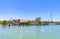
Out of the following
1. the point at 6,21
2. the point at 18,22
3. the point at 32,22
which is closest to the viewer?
the point at 6,21

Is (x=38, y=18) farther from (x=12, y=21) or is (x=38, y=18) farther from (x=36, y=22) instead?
(x=12, y=21)

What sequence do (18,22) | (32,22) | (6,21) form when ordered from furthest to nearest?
(32,22)
(18,22)
(6,21)

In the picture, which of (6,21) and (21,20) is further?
(21,20)

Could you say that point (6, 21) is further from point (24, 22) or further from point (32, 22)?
point (32, 22)

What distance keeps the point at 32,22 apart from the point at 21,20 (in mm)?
4203

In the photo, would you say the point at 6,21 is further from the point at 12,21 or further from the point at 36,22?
the point at 36,22


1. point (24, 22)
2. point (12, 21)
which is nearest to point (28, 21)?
point (24, 22)

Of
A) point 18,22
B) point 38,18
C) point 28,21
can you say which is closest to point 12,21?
point 18,22

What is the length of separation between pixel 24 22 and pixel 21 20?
7.40 feet

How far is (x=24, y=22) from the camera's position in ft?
158

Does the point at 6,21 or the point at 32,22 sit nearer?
the point at 6,21

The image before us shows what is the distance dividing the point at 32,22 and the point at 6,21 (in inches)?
422

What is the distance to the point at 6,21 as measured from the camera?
44.1m

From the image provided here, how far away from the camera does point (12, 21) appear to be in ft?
151
